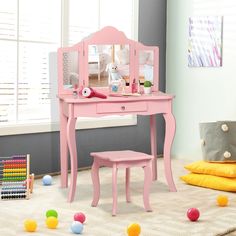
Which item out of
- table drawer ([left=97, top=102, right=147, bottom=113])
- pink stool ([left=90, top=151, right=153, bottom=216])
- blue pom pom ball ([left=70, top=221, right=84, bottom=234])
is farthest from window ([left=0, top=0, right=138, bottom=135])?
blue pom pom ball ([left=70, top=221, right=84, bottom=234])

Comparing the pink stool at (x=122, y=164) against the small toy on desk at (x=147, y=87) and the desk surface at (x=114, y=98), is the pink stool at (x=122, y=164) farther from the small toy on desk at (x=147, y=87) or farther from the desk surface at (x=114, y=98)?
the small toy on desk at (x=147, y=87)

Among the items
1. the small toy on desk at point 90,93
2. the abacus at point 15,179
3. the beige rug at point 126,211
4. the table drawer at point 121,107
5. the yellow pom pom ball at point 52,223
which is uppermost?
the small toy on desk at point 90,93

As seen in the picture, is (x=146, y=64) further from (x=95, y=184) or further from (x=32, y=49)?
(x=95, y=184)

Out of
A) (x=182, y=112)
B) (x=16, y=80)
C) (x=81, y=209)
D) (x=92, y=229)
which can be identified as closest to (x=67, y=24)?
(x=16, y=80)

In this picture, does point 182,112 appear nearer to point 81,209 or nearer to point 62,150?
point 62,150

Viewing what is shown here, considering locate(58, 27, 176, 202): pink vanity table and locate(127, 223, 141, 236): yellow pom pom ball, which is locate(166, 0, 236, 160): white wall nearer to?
locate(58, 27, 176, 202): pink vanity table

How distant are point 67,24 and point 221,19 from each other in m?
1.45

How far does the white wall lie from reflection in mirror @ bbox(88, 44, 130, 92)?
3.72 feet

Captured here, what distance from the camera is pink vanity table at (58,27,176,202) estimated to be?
12.1 ft

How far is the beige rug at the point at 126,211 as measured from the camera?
2.97 m

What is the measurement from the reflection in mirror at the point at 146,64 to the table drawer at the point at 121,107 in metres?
0.55

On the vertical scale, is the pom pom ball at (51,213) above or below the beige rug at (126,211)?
above

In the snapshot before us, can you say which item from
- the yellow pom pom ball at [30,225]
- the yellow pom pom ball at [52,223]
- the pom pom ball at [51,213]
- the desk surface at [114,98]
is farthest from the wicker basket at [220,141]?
the yellow pom pom ball at [30,225]

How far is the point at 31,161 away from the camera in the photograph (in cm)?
446
